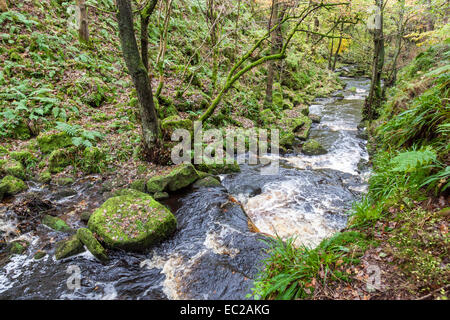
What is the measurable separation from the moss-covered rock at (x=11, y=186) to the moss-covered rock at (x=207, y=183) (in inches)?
172

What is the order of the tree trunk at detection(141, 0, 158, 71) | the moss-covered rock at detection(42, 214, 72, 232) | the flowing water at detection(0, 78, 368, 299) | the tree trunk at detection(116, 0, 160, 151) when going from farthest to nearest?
the tree trunk at detection(141, 0, 158, 71), the tree trunk at detection(116, 0, 160, 151), the moss-covered rock at detection(42, 214, 72, 232), the flowing water at detection(0, 78, 368, 299)

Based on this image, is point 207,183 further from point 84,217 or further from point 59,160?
point 59,160

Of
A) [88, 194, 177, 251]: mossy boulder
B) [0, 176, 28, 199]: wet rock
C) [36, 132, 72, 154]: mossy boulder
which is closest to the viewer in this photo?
[88, 194, 177, 251]: mossy boulder

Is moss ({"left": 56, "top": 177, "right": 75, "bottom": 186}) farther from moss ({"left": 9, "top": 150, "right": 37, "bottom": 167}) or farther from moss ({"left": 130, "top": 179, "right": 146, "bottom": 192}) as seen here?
moss ({"left": 130, "top": 179, "right": 146, "bottom": 192})

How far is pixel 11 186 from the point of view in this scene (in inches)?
212

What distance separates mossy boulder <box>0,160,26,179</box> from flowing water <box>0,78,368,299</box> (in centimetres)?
51

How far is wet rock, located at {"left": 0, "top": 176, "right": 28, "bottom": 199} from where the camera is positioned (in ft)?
17.3

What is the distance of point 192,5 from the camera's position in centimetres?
1523

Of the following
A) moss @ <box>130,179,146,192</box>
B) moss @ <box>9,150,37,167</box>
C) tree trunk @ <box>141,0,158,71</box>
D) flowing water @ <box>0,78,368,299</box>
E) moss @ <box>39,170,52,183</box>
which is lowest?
flowing water @ <box>0,78,368,299</box>

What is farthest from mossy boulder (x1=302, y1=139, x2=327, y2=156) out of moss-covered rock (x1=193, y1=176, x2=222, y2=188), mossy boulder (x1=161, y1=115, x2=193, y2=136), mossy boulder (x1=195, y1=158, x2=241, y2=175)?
mossy boulder (x1=161, y1=115, x2=193, y2=136)

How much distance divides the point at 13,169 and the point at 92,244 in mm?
3773

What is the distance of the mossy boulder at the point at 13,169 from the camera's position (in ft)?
18.9

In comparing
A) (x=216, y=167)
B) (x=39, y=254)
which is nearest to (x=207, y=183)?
(x=216, y=167)
